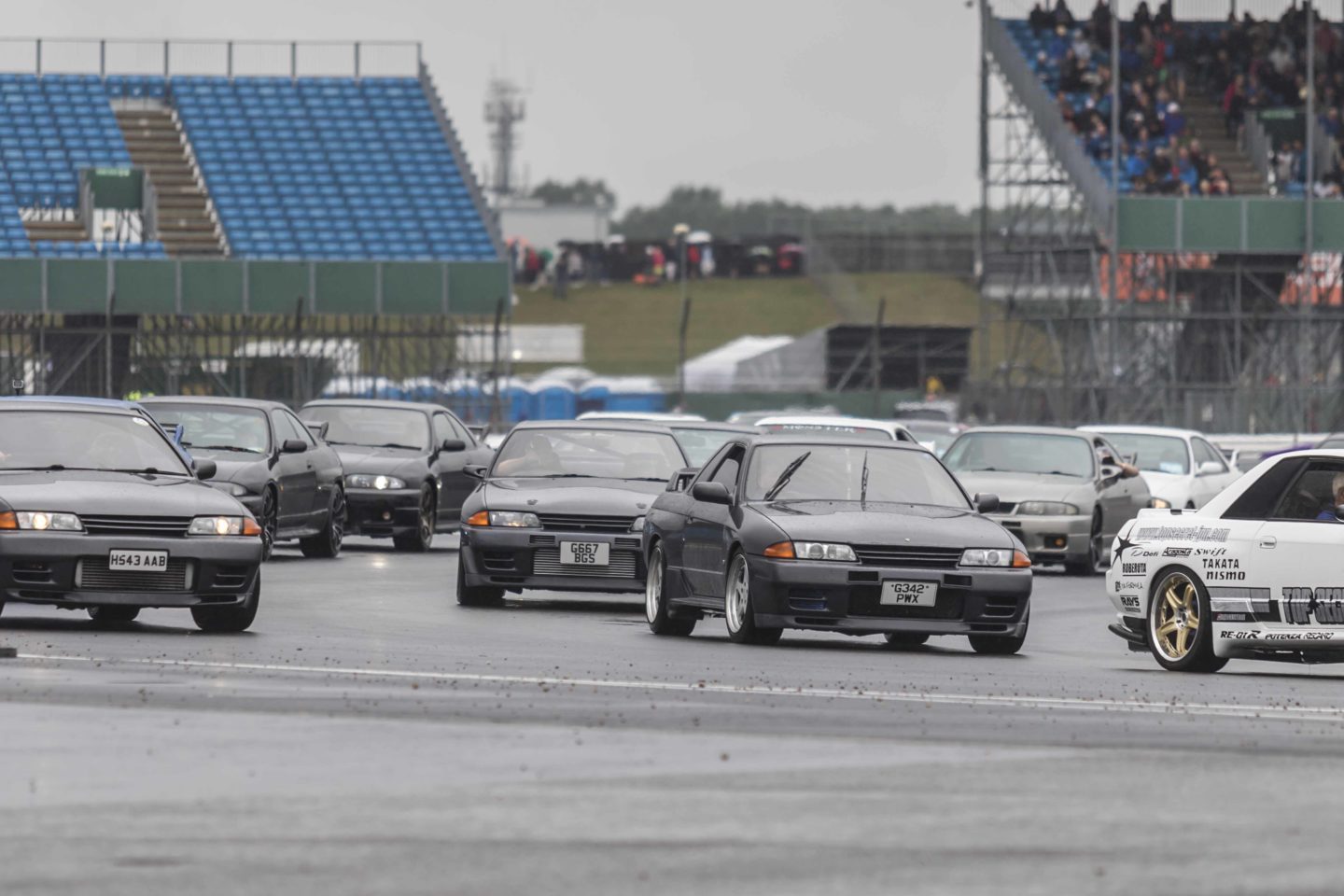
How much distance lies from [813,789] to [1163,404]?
139 feet

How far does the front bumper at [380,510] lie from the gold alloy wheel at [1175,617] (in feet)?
43.6

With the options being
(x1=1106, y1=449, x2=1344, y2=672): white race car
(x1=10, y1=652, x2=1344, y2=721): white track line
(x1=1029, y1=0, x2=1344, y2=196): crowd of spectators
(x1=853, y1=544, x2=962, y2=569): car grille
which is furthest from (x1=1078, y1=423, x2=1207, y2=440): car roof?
(x1=1029, y1=0, x2=1344, y2=196): crowd of spectators

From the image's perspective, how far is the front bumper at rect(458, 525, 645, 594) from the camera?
1939cm

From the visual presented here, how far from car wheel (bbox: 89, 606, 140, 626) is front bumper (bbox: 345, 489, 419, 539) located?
1032 cm

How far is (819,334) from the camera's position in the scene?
8931cm

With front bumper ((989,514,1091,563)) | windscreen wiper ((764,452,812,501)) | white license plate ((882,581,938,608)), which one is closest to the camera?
white license plate ((882,581,938,608))

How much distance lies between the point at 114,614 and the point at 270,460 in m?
7.00

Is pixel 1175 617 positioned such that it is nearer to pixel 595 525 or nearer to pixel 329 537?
pixel 595 525

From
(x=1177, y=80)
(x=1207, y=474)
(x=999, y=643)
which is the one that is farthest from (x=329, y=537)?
(x=1177, y=80)

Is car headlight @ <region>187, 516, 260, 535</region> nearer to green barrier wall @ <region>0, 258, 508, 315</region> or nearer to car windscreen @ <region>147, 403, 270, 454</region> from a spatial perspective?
car windscreen @ <region>147, 403, 270, 454</region>

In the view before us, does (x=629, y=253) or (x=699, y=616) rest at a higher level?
(x=629, y=253)

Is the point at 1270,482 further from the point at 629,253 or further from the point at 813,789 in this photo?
the point at 629,253

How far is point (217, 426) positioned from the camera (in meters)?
24.9

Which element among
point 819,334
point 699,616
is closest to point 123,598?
point 699,616
